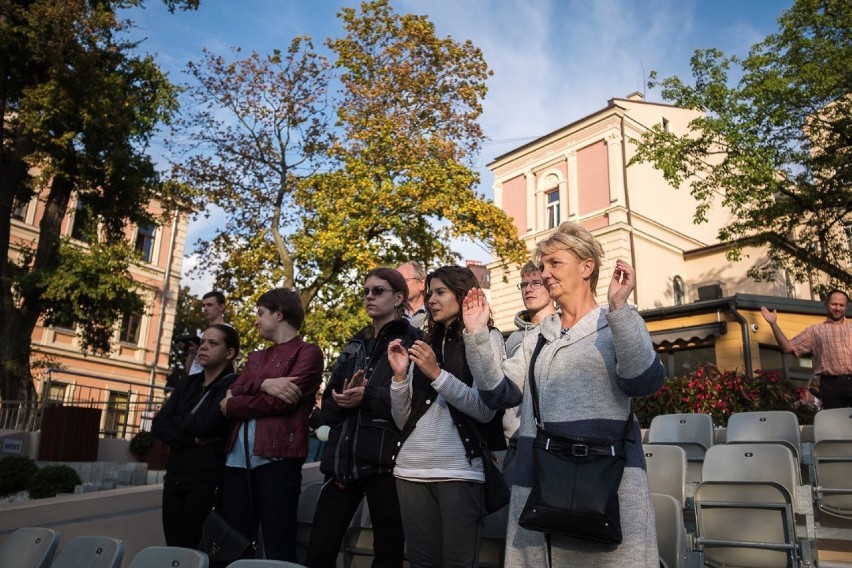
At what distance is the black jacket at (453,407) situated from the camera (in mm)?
3041

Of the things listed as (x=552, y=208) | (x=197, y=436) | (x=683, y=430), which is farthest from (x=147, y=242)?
(x=197, y=436)

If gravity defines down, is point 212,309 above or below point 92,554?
above

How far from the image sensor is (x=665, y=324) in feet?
58.3

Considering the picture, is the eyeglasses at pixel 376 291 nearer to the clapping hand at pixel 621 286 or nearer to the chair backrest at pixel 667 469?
the clapping hand at pixel 621 286

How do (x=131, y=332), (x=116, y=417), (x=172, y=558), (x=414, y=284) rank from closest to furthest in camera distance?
(x=172, y=558) → (x=414, y=284) → (x=116, y=417) → (x=131, y=332)

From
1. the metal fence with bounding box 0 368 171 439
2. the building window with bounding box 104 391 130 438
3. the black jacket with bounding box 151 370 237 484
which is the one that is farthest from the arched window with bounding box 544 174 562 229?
the black jacket with bounding box 151 370 237 484

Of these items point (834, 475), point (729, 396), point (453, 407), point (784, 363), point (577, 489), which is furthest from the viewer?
point (784, 363)

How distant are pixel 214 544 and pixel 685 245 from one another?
29648 millimetres

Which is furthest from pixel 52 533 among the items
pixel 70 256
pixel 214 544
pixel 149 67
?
pixel 149 67

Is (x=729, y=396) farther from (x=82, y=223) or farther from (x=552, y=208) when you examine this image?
(x=552, y=208)

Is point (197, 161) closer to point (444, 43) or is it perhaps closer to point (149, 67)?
point (149, 67)

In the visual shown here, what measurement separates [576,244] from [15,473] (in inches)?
398

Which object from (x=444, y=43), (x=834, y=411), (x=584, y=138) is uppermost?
(x=584, y=138)

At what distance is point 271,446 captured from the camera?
12.3 feet
